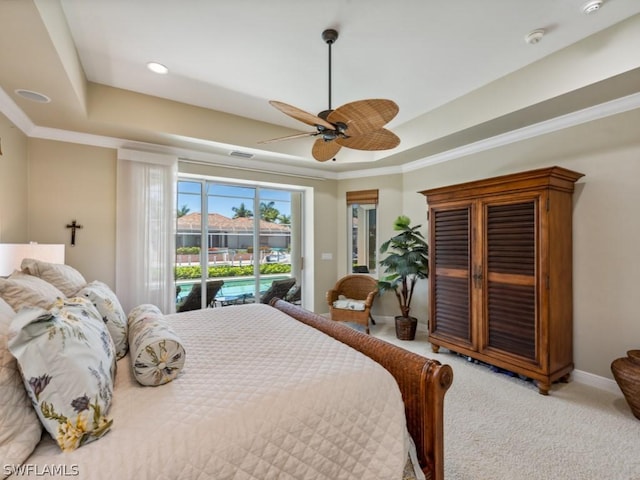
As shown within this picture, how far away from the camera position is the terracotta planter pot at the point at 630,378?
2.08 meters

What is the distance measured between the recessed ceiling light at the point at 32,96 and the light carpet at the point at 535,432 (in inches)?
158

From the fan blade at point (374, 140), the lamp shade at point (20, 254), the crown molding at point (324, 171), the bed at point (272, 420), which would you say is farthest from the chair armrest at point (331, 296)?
the lamp shade at point (20, 254)

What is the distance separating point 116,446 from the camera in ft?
2.87

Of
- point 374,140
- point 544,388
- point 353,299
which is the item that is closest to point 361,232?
point 353,299

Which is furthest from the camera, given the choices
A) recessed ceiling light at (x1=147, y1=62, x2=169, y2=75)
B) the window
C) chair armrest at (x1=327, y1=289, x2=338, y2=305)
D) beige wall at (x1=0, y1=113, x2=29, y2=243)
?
the window

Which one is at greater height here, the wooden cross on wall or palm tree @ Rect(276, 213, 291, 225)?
palm tree @ Rect(276, 213, 291, 225)

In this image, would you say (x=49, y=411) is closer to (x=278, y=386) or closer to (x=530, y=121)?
(x=278, y=386)

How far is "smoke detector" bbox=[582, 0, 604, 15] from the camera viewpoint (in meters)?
1.89

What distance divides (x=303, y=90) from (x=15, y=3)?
2141mm

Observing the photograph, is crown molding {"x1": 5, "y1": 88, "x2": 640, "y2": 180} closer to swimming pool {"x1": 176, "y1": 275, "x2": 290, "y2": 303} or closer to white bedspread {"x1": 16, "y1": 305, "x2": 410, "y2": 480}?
swimming pool {"x1": 176, "y1": 275, "x2": 290, "y2": 303}

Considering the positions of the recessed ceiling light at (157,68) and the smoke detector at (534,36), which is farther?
the recessed ceiling light at (157,68)

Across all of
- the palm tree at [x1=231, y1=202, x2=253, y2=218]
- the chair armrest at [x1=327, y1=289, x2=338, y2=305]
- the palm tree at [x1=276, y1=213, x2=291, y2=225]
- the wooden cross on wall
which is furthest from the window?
the wooden cross on wall

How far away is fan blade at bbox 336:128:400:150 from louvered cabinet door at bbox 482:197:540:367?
134 centimetres

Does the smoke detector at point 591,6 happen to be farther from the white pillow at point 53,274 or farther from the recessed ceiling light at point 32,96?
the recessed ceiling light at point 32,96
